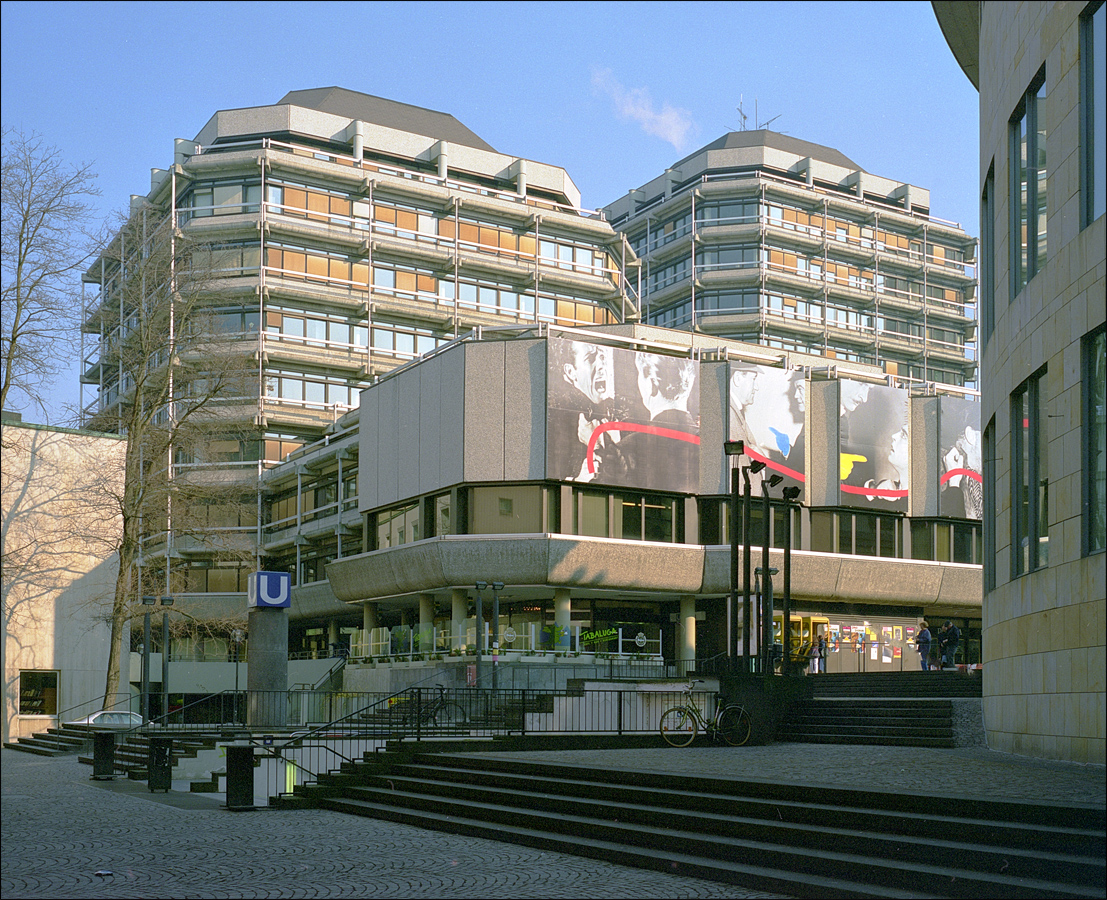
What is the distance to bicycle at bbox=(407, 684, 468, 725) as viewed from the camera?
28.4m

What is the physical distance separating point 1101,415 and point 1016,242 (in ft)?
16.4

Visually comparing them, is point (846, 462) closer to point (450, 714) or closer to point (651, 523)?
point (651, 523)

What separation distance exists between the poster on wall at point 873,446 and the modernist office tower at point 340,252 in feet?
91.4

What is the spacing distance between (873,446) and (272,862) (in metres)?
46.7

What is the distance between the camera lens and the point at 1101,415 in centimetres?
1576

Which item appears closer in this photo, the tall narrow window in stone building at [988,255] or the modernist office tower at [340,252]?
the tall narrow window in stone building at [988,255]

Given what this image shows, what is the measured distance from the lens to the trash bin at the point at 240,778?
19.8 meters

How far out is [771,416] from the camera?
54.2 m

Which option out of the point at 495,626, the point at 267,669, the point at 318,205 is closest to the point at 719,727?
the point at 267,669

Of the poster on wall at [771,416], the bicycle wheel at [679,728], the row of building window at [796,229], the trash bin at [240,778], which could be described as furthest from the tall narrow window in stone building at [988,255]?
the row of building window at [796,229]

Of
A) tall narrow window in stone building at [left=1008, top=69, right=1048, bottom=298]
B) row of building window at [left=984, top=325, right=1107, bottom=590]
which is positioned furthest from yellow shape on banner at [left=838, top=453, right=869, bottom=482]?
tall narrow window in stone building at [left=1008, top=69, right=1048, bottom=298]

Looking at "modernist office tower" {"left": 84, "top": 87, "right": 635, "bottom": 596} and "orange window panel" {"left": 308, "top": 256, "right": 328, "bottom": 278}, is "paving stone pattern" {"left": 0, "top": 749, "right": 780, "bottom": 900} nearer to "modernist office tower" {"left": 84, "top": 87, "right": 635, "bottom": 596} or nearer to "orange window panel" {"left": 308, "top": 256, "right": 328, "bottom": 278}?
"modernist office tower" {"left": 84, "top": 87, "right": 635, "bottom": 596}

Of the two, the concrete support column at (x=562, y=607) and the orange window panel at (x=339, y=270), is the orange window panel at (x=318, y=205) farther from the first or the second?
the concrete support column at (x=562, y=607)

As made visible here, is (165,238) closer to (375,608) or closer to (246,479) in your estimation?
(375,608)
